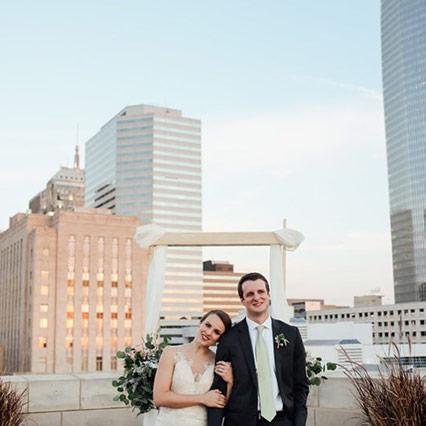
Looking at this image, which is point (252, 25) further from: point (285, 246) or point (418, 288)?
point (418, 288)

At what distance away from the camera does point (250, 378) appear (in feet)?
13.2

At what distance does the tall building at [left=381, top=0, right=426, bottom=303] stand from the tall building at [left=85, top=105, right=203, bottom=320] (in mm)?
49430

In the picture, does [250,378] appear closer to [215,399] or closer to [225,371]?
[225,371]

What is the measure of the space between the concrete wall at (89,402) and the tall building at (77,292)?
10199 centimetres

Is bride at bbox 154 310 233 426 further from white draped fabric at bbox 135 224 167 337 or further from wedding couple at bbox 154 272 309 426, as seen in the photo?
Answer: white draped fabric at bbox 135 224 167 337

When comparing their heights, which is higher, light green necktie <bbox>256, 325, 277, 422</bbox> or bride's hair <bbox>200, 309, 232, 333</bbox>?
bride's hair <bbox>200, 309, 232, 333</bbox>

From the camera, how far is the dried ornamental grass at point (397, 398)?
499 cm

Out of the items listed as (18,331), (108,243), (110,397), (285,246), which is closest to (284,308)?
(285,246)

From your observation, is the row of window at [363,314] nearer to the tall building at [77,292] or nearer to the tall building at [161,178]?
the tall building at [161,178]

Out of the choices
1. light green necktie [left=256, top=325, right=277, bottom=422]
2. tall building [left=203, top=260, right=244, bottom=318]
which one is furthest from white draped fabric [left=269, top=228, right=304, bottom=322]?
tall building [left=203, top=260, right=244, bottom=318]

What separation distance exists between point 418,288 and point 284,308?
147 meters

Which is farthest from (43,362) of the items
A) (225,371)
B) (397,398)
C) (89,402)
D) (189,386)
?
(225,371)

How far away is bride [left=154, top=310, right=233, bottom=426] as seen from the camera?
4238 millimetres

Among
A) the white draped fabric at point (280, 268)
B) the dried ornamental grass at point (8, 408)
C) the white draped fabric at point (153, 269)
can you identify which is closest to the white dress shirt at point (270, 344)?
the dried ornamental grass at point (8, 408)
